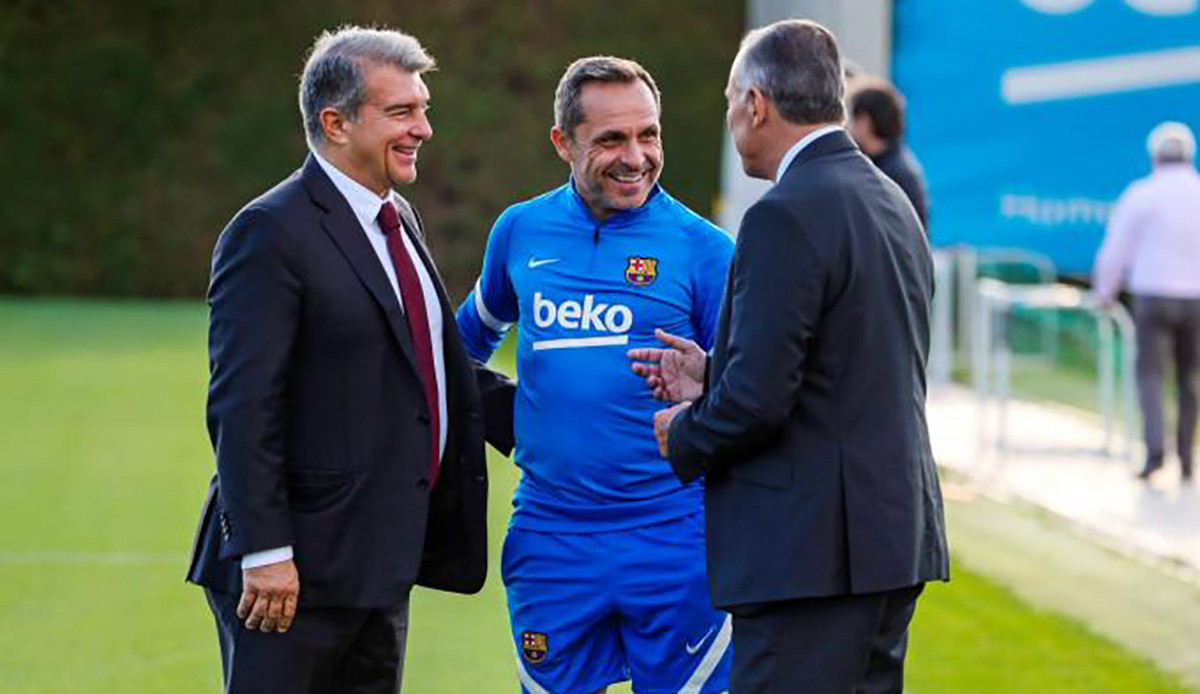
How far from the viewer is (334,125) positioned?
419 centimetres

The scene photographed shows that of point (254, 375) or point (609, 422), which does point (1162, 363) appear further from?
point (254, 375)

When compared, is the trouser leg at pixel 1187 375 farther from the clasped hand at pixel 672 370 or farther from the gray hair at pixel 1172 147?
the clasped hand at pixel 672 370

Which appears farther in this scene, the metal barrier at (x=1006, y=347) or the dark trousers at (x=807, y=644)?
the metal barrier at (x=1006, y=347)

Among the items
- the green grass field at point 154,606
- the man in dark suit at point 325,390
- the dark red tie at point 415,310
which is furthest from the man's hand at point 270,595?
the green grass field at point 154,606

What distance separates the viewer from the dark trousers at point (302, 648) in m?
4.16

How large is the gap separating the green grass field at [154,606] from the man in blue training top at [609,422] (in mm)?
2291

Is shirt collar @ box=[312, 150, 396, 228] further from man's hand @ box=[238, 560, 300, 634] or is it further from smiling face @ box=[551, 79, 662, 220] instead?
man's hand @ box=[238, 560, 300, 634]

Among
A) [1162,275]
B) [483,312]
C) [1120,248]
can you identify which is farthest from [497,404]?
[1120,248]

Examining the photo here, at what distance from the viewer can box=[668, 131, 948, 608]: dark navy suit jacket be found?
3750mm

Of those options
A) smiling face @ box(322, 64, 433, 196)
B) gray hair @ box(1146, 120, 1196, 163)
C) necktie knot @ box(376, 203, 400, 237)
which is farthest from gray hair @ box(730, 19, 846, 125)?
gray hair @ box(1146, 120, 1196, 163)

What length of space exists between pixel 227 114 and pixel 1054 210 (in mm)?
10861

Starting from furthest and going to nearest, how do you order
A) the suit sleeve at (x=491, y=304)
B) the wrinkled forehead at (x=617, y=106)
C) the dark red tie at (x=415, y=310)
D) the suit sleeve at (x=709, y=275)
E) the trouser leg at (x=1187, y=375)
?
the trouser leg at (x=1187, y=375)
the suit sleeve at (x=491, y=304)
the suit sleeve at (x=709, y=275)
the wrinkled forehead at (x=617, y=106)
the dark red tie at (x=415, y=310)

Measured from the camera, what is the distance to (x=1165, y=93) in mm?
13680

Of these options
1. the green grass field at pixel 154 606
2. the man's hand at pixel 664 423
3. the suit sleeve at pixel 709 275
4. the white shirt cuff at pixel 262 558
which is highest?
the suit sleeve at pixel 709 275
